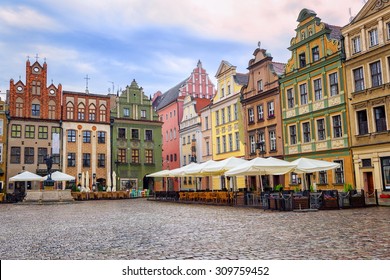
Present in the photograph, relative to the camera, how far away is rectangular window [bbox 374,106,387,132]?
25.2m

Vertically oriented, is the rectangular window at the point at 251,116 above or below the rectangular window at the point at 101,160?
above

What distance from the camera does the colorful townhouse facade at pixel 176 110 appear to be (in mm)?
56531

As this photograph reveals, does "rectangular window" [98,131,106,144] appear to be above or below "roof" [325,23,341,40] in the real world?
below

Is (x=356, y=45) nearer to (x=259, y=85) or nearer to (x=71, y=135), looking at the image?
(x=259, y=85)

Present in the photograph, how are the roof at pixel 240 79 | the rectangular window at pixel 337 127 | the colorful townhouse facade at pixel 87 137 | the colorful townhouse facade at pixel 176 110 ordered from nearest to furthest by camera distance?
1. the rectangular window at pixel 337 127
2. the roof at pixel 240 79
3. the colorful townhouse facade at pixel 87 137
4. the colorful townhouse facade at pixel 176 110

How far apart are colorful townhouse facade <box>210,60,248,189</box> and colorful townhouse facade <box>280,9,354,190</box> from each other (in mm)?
7191

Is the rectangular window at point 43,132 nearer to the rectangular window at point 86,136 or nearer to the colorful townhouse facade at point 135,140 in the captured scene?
the rectangular window at point 86,136

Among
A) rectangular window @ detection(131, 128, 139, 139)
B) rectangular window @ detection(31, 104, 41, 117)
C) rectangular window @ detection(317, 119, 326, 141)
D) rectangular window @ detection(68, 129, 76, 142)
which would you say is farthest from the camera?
rectangular window @ detection(131, 128, 139, 139)

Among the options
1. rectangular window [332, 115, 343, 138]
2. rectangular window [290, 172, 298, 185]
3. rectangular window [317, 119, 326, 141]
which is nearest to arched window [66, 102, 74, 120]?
rectangular window [290, 172, 298, 185]

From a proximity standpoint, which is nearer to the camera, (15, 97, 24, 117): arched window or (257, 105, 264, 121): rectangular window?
(257, 105, 264, 121): rectangular window

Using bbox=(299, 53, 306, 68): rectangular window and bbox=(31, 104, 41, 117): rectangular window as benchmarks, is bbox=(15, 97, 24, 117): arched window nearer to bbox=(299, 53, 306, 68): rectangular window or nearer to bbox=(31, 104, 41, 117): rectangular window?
bbox=(31, 104, 41, 117): rectangular window

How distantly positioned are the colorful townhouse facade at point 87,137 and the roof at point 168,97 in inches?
464

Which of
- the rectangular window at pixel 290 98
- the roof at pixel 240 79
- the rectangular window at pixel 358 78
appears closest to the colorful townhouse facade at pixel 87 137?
the roof at pixel 240 79
